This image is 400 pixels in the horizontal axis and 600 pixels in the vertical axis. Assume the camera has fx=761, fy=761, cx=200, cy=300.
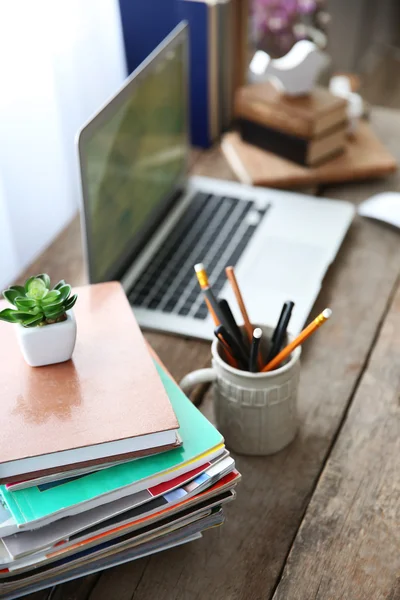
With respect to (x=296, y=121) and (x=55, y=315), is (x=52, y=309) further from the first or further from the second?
(x=296, y=121)

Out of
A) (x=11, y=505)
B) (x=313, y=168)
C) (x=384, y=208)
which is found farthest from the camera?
(x=313, y=168)

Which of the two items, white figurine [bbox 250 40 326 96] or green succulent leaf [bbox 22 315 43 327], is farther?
white figurine [bbox 250 40 326 96]

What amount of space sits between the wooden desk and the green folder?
130mm

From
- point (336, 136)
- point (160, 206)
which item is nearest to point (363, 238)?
point (336, 136)

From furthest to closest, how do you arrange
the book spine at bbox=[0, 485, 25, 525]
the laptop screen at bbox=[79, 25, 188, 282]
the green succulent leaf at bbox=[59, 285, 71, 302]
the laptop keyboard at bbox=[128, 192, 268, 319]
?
1. the laptop keyboard at bbox=[128, 192, 268, 319]
2. the laptop screen at bbox=[79, 25, 188, 282]
3. the green succulent leaf at bbox=[59, 285, 71, 302]
4. the book spine at bbox=[0, 485, 25, 525]

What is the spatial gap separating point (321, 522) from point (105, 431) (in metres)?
0.28

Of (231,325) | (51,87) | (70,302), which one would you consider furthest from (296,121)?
(70,302)

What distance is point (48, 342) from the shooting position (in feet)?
2.55

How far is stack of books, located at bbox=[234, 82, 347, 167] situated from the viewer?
136 cm

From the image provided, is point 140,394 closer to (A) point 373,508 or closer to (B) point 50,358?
(B) point 50,358

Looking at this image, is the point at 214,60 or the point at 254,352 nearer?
the point at 254,352

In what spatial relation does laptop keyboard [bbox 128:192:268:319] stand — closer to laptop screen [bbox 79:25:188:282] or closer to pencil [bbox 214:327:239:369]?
laptop screen [bbox 79:25:188:282]

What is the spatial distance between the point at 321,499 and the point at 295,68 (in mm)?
789

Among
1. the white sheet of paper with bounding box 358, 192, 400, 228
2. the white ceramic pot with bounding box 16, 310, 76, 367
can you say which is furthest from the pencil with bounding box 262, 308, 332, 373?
the white sheet of paper with bounding box 358, 192, 400, 228
